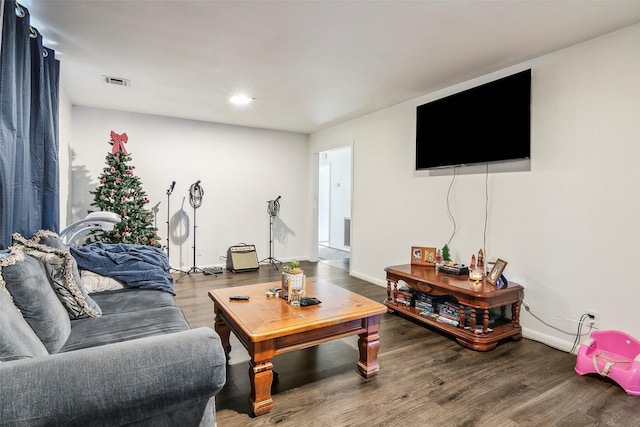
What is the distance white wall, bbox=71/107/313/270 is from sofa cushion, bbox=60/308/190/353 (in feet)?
10.9

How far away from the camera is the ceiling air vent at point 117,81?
11.1ft

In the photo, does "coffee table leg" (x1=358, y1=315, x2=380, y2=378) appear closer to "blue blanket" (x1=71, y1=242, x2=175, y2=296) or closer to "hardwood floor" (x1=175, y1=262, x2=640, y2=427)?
"hardwood floor" (x1=175, y1=262, x2=640, y2=427)

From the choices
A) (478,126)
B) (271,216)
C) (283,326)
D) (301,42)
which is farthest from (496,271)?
(271,216)

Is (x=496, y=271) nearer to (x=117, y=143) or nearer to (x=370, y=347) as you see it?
(x=370, y=347)

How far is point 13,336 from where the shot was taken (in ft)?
3.79

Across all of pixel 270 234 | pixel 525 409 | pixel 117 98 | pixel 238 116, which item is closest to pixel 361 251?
pixel 270 234

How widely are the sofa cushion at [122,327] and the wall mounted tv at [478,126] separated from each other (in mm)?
2875

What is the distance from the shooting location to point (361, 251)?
4.92 metres

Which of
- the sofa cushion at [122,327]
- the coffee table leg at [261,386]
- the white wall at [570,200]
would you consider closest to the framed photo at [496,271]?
the white wall at [570,200]

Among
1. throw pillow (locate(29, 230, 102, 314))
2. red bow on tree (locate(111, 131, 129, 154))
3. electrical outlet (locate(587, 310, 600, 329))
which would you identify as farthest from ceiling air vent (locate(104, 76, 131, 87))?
electrical outlet (locate(587, 310, 600, 329))

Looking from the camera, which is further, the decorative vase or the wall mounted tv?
the wall mounted tv

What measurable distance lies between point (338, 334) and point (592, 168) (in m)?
2.26

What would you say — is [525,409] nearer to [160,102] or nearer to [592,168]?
[592,168]

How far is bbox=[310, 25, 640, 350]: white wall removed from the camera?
2.36 meters
